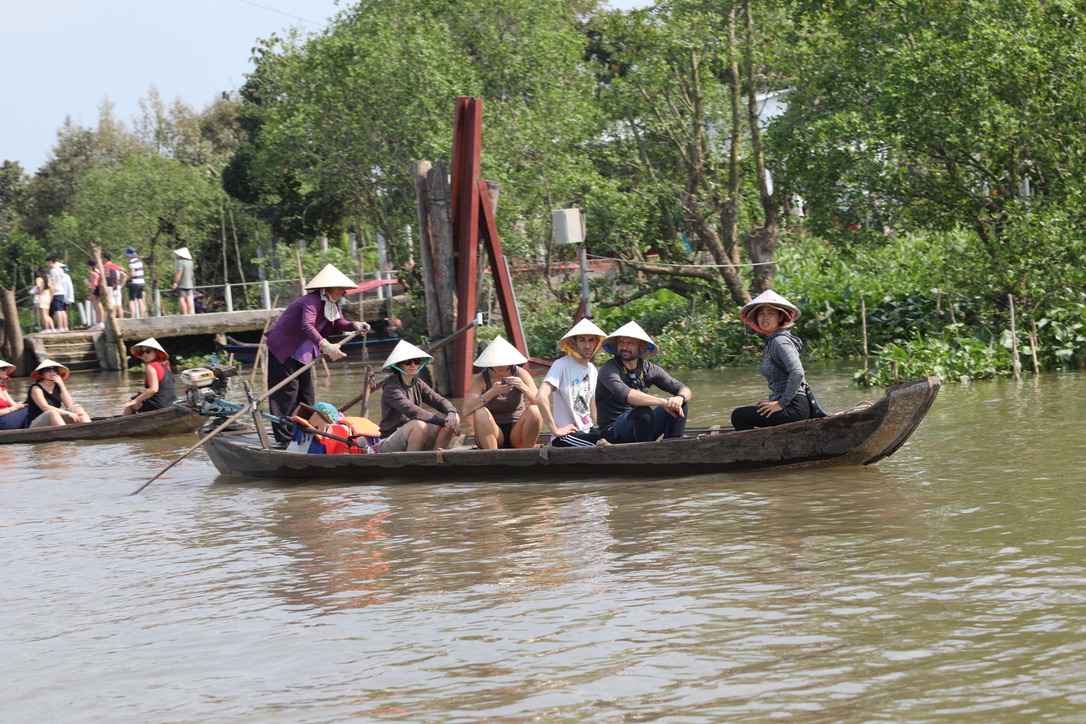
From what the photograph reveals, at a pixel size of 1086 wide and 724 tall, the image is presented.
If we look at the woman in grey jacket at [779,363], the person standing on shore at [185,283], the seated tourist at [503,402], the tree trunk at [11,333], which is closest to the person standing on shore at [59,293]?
the tree trunk at [11,333]

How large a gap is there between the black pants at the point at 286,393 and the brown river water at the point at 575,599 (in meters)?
1.14

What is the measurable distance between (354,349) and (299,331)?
16.1 meters

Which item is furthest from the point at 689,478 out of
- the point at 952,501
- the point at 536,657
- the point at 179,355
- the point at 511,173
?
the point at 179,355

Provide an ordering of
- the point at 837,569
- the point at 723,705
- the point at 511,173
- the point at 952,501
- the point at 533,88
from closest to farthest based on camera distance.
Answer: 1. the point at 723,705
2. the point at 837,569
3. the point at 952,501
4. the point at 511,173
5. the point at 533,88

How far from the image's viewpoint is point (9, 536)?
29.8 feet

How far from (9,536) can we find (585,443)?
14.3 feet

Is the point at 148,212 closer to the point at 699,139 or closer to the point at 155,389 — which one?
the point at 699,139

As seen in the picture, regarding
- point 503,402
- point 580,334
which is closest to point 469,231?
point 503,402

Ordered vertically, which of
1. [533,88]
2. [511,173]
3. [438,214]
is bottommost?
[438,214]

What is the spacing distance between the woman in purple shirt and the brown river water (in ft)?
4.67

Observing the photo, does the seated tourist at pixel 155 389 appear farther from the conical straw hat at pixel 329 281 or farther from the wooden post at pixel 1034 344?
the wooden post at pixel 1034 344

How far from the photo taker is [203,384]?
11.4m

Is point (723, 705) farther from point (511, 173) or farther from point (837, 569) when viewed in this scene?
point (511, 173)

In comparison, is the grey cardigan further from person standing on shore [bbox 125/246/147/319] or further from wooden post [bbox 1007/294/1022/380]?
person standing on shore [bbox 125/246/147/319]
